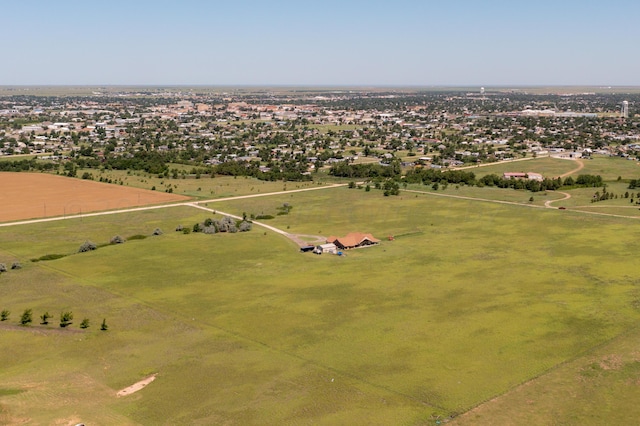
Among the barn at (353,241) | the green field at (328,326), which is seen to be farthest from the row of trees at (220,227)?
the barn at (353,241)

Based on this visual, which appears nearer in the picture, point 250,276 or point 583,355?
point 583,355

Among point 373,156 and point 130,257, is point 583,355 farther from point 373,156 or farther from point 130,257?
point 373,156

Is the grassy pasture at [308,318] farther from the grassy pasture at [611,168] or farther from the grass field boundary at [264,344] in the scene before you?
the grassy pasture at [611,168]

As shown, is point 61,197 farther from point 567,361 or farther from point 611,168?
point 611,168

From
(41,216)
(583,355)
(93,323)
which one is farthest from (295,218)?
(583,355)

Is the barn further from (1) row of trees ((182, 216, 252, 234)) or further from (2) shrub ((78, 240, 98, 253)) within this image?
(2) shrub ((78, 240, 98, 253))

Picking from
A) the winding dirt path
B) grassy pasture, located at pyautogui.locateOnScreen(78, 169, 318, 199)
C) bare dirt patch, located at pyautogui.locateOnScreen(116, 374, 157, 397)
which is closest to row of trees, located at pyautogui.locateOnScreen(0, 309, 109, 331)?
bare dirt patch, located at pyautogui.locateOnScreen(116, 374, 157, 397)
